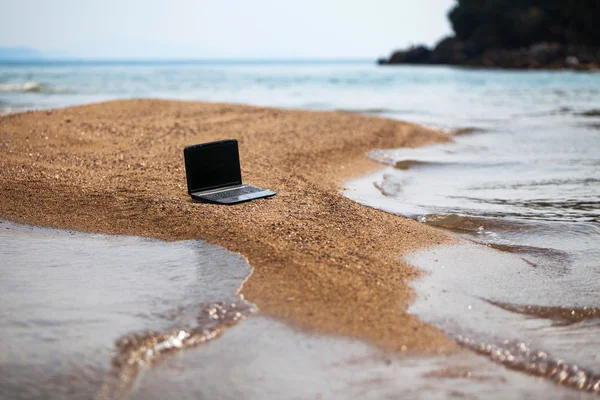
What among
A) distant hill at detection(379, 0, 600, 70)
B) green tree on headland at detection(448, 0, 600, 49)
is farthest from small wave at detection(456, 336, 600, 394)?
green tree on headland at detection(448, 0, 600, 49)

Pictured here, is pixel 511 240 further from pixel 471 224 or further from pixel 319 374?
pixel 319 374

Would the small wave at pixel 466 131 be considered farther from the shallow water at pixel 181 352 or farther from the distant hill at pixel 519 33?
the distant hill at pixel 519 33

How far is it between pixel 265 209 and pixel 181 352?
8.16 ft

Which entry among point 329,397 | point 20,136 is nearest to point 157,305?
point 329,397

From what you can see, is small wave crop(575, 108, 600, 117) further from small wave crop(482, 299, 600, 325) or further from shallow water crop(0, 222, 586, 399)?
shallow water crop(0, 222, 586, 399)

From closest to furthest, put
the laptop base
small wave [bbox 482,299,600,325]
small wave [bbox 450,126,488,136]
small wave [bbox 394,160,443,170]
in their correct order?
small wave [bbox 482,299,600,325], the laptop base, small wave [bbox 394,160,443,170], small wave [bbox 450,126,488,136]

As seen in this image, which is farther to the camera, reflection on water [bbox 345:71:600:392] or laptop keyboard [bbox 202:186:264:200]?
laptop keyboard [bbox 202:186:264:200]

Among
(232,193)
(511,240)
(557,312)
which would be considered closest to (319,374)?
(557,312)

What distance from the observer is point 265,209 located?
556 cm

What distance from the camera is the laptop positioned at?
5.83 metres

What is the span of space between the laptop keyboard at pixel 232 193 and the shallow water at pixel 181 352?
5.34ft

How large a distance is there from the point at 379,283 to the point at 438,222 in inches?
81.6

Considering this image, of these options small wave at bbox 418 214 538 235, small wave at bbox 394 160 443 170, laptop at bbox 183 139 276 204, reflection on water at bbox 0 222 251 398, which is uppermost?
laptop at bbox 183 139 276 204

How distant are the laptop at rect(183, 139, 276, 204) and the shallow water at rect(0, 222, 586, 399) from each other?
66.0 inches
